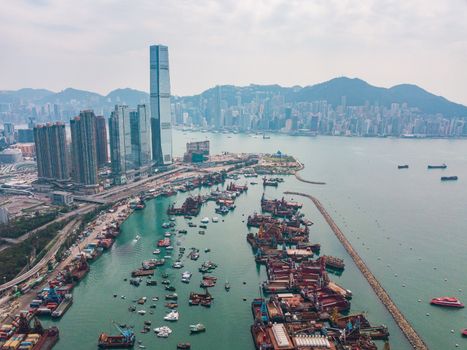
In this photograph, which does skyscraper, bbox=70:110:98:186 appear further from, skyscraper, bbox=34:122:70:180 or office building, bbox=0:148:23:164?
office building, bbox=0:148:23:164

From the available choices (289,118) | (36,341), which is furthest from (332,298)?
(289,118)

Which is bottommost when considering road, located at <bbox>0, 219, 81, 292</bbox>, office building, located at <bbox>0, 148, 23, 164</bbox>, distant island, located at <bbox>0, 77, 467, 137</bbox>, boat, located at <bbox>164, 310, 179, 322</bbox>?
boat, located at <bbox>164, 310, 179, 322</bbox>

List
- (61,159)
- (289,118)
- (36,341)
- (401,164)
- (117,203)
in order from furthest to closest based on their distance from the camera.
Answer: (289,118) < (401,164) < (61,159) < (117,203) < (36,341)

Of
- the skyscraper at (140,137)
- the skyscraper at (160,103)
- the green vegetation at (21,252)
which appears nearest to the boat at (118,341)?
the green vegetation at (21,252)

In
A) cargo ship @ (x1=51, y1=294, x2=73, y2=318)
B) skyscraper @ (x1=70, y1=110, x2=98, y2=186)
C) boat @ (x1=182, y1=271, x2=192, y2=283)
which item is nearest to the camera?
cargo ship @ (x1=51, y1=294, x2=73, y2=318)

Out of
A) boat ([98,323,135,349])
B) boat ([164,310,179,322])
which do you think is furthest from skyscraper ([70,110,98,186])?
boat ([98,323,135,349])

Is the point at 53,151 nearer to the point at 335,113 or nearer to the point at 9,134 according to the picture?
the point at 9,134

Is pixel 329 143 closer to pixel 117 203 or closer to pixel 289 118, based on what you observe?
pixel 289 118
